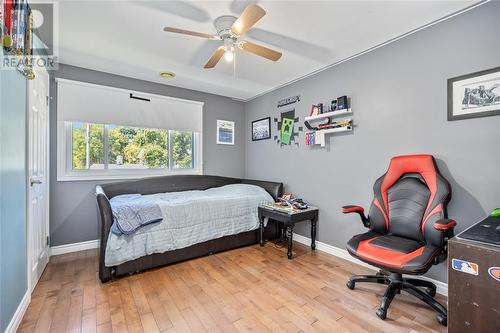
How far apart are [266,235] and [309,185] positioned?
994 millimetres

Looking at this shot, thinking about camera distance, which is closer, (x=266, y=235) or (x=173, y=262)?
(x=173, y=262)

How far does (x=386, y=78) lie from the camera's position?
8.25 ft

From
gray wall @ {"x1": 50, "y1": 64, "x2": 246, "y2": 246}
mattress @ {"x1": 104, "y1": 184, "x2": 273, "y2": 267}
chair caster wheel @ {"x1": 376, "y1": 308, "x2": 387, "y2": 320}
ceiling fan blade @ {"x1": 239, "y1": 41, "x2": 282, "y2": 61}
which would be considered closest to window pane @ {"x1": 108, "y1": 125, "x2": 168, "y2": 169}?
Answer: gray wall @ {"x1": 50, "y1": 64, "x2": 246, "y2": 246}

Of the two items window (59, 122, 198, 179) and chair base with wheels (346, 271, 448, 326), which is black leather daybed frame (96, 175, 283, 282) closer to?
window (59, 122, 198, 179)

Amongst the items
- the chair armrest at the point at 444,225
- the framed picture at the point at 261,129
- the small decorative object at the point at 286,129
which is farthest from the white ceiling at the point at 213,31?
the chair armrest at the point at 444,225

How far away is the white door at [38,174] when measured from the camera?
2020 millimetres

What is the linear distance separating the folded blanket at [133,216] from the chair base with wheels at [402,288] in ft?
6.94

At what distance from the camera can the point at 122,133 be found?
3.52m

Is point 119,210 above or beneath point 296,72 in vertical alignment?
beneath

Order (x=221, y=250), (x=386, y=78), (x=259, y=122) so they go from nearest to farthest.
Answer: (x=386, y=78) → (x=221, y=250) → (x=259, y=122)

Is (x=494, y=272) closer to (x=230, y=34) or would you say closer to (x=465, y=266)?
(x=465, y=266)

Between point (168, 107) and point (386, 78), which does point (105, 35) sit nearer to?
point (168, 107)

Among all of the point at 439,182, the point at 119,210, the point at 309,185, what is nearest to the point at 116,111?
the point at 119,210

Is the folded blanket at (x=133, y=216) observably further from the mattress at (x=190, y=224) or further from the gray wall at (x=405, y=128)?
the gray wall at (x=405, y=128)
